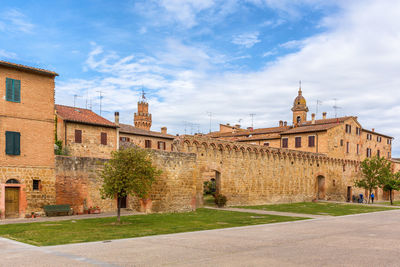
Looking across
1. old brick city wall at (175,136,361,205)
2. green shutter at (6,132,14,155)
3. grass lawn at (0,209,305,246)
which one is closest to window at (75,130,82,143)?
old brick city wall at (175,136,361,205)

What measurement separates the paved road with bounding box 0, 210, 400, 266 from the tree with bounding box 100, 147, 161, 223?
170 inches

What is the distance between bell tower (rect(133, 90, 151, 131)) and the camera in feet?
251

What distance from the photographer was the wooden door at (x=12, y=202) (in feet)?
65.6

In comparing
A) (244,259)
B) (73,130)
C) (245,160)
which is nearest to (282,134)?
(245,160)

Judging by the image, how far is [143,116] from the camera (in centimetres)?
7750

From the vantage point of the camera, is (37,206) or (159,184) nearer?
(37,206)

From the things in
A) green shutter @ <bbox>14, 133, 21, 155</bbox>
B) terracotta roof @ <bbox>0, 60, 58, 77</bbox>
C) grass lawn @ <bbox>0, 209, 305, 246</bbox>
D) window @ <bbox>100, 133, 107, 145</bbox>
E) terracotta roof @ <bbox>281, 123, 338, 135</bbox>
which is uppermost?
terracotta roof @ <bbox>0, 60, 58, 77</bbox>

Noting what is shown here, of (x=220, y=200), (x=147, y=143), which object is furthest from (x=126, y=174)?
(x=147, y=143)

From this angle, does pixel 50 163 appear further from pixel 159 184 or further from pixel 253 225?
pixel 253 225

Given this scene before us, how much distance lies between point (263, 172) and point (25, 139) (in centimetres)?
2229

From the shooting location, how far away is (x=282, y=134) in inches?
1960

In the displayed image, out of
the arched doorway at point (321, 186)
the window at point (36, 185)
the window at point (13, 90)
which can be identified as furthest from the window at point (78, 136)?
the arched doorway at point (321, 186)

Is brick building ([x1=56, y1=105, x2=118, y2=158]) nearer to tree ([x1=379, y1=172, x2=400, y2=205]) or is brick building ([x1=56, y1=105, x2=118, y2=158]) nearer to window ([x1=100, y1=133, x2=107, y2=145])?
window ([x1=100, y1=133, x2=107, y2=145])

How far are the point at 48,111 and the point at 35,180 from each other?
4.25m
